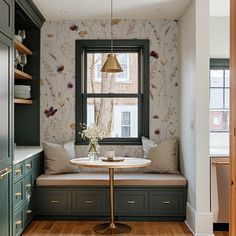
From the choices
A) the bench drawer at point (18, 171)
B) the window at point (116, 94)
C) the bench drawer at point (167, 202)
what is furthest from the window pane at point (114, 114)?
the bench drawer at point (18, 171)

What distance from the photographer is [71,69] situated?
5199 millimetres

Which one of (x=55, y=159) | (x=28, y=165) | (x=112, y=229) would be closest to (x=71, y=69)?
(x=55, y=159)

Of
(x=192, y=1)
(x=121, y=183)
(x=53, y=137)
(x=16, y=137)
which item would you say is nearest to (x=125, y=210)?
(x=121, y=183)

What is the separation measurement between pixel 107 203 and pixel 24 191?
104 cm

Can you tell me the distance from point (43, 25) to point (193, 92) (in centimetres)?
230

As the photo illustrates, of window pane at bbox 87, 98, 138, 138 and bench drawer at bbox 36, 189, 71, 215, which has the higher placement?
window pane at bbox 87, 98, 138, 138

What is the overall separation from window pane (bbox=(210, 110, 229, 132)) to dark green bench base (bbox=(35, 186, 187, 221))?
109 cm

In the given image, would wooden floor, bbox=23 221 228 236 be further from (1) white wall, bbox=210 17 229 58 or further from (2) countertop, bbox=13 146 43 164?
(1) white wall, bbox=210 17 229 58

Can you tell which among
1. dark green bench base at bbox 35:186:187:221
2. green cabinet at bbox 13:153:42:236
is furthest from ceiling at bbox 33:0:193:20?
dark green bench base at bbox 35:186:187:221

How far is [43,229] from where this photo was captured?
4258 millimetres

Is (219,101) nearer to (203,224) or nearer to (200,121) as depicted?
(200,121)

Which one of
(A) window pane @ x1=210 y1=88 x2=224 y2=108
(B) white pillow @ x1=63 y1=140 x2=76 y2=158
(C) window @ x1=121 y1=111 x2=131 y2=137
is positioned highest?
(A) window pane @ x1=210 y1=88 x2=224 y2=108

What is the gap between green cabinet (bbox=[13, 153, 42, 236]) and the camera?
3.76m

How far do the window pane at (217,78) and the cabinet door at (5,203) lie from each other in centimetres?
300
